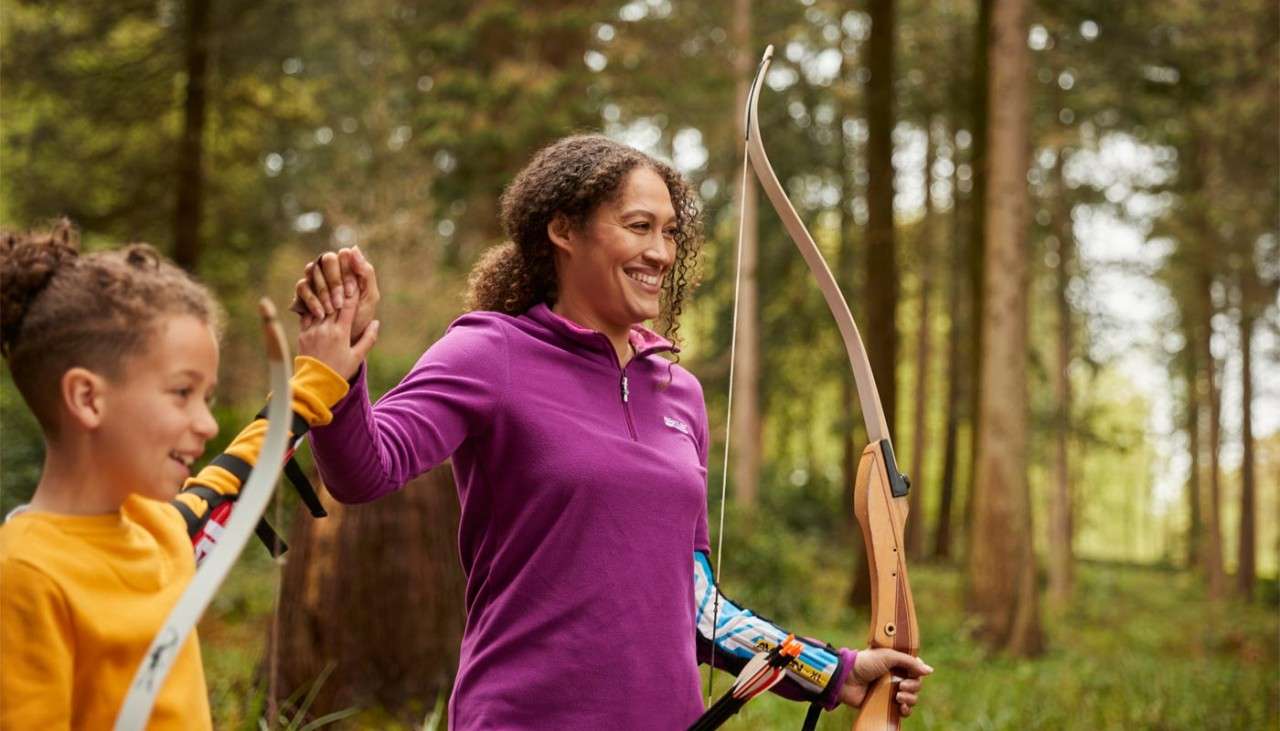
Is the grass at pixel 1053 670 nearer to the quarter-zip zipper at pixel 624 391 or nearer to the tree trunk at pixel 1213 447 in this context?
the tree trunk at pixel 1213 447

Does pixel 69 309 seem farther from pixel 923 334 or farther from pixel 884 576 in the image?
pixel 923 334

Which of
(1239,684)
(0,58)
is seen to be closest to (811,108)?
(0,58)

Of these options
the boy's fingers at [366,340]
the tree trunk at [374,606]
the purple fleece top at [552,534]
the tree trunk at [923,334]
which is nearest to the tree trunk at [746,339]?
the tree trunk at [923,334]

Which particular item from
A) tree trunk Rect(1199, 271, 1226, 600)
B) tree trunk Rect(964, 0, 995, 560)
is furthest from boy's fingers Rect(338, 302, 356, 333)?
tree trunk Rect(1199, 271, 1226, 600)

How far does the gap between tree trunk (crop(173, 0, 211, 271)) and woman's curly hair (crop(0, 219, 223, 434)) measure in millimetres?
12157

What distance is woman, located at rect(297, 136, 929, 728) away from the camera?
2057mm

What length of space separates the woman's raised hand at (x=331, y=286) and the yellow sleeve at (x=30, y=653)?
1.71 feet

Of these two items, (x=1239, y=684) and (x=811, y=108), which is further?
(x=811, y=108)

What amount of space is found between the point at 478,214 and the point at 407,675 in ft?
25.8

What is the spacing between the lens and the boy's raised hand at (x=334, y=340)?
5.79 feet

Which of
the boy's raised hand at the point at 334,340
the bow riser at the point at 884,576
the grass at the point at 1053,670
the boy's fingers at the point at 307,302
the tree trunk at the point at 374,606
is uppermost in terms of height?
the boy's fingers at the point at 307,302

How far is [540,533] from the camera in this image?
211 cm

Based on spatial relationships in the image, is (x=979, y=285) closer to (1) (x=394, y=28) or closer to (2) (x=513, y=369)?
(1) (x=394, y=28)

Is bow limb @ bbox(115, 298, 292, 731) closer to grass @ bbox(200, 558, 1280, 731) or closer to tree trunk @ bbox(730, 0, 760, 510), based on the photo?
grass @ bbox(200, 558, 1280, 731)
